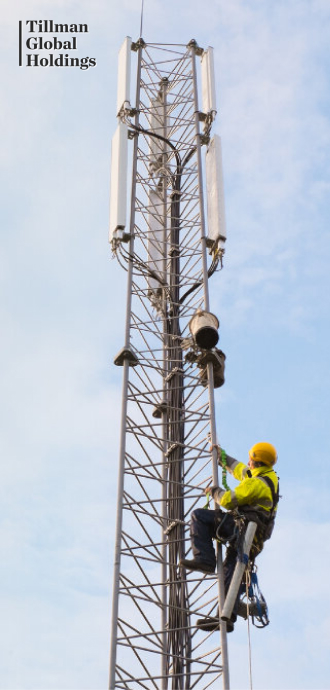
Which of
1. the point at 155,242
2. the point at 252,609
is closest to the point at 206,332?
the point at 155,242

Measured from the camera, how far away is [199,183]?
71.7 ft

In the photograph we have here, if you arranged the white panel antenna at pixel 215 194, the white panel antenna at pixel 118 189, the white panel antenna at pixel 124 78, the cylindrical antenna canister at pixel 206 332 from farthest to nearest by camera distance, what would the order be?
the white panel antenna at pixel 124 78
the white panel antenna at pixel 215 194
the white panel antenna at pixel 118 189
the cylindrical antenna canister at pixel 206 332

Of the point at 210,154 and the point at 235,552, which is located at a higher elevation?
the point at 210,154

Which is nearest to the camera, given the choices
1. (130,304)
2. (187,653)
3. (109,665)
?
(109,665)

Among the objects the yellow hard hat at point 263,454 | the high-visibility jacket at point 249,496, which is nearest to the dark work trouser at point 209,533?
the high-visibility jacket at point 249,496

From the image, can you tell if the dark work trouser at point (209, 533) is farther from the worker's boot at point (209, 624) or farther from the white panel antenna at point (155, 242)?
the white panel antenna at point (155, 242)

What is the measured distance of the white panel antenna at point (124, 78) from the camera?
2258 centimetres

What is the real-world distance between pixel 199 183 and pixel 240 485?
752cm

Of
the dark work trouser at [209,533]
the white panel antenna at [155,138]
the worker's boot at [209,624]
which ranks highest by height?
the white panel antenna at [155,138]

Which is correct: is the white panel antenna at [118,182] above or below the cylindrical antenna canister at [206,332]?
above

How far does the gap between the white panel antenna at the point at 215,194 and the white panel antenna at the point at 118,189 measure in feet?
5.81

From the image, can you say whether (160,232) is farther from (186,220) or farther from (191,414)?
(191,414)

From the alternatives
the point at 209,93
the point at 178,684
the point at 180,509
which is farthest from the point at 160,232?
the point at 178,684

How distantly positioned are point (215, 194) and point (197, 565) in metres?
7.87
